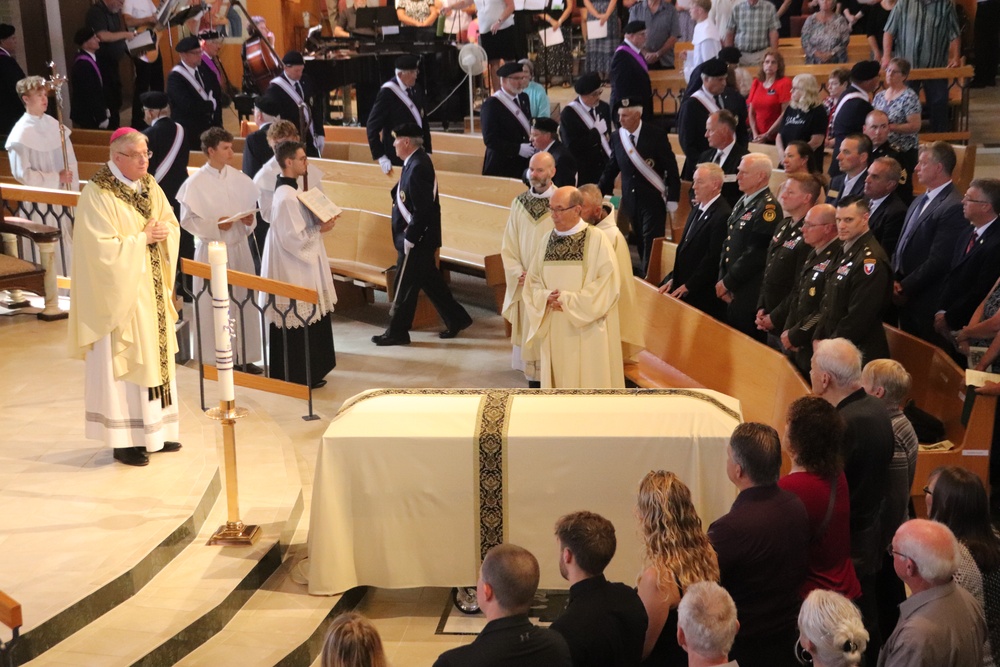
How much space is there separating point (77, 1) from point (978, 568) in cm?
1523

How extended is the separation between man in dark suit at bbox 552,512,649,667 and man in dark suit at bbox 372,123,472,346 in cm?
601

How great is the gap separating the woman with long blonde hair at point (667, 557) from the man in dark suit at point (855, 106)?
19.8 ft

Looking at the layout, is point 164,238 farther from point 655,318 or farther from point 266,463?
point 655,318

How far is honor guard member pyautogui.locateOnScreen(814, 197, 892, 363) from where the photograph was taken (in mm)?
5836

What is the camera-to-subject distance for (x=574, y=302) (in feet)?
22.8

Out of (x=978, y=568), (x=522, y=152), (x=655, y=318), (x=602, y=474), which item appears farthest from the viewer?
(x=522, y=152)

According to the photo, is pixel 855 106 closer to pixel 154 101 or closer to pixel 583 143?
pixel 583 143

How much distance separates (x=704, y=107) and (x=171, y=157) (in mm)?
4753

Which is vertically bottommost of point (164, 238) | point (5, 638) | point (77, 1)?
point (5, 638)

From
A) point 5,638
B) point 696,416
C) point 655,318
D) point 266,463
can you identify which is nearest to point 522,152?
point 655,318

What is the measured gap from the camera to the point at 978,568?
3748 millimetres

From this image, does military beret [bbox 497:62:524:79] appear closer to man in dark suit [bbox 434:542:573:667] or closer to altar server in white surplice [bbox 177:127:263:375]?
altar server in white surplice [bbox 177:127:263:375]

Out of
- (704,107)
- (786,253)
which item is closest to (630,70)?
(704,107)

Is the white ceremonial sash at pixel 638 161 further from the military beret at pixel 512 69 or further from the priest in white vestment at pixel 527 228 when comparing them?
the priest in white vestment at pixel 527 228
